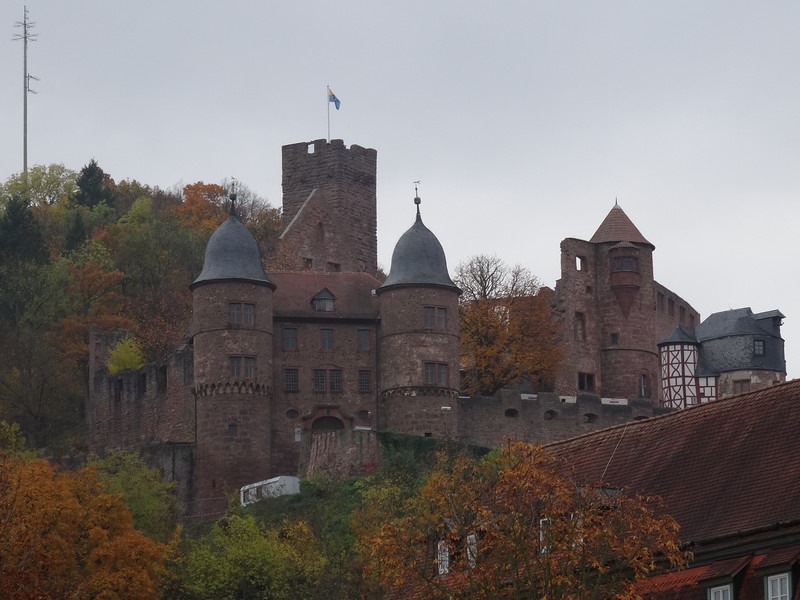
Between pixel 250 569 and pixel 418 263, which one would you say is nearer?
pixel 250 569

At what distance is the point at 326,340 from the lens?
7975cm

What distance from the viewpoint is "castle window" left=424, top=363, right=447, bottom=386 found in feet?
257

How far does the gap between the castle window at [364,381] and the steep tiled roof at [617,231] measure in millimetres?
18335

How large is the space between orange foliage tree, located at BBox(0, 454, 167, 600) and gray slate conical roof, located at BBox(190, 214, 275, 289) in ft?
51.3

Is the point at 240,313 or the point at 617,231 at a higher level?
the point at 617,231

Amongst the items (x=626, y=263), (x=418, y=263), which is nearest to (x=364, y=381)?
(x=418, y=263)

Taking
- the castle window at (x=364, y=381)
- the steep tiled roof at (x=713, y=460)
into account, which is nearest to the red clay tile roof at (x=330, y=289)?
the castle window at (x=364, y=381)

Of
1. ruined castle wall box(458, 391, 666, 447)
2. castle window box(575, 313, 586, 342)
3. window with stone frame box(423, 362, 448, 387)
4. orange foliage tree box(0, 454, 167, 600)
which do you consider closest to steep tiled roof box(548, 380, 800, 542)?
orange foliage tree box(0, 454, 167, 600)

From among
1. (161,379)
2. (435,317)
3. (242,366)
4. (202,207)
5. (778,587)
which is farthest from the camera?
(202,207)

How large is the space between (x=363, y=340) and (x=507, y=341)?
9.63m

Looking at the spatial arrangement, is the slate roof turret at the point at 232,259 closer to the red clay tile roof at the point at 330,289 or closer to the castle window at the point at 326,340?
the red clay tile roof at the point at 330,289

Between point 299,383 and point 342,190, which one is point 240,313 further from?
point 342,190

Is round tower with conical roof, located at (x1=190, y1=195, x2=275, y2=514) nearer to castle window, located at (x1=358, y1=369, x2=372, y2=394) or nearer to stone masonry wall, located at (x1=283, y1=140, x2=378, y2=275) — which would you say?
castle window, located at (x1=358, y1=369, x2=372, y2=394)

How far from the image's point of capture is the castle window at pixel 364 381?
3127 inches
